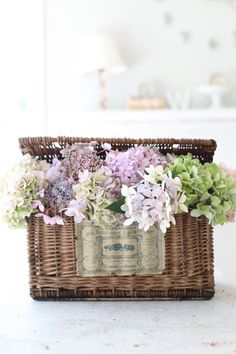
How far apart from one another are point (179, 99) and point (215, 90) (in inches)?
9.9

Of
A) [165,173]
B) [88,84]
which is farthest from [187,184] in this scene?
[88,84]

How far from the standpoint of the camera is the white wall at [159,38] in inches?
145

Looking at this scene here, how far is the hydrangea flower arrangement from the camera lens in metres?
1.04

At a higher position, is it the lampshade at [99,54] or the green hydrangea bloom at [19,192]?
the lampshade at [99,54]

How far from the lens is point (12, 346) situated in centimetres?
91

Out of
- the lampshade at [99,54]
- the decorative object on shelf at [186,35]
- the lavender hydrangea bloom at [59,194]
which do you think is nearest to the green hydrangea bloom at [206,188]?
the lavender hydrangea bloom at [59,194]

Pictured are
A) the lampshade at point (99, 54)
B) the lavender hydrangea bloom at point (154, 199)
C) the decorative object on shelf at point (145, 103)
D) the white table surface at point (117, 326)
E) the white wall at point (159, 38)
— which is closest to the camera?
the white table surface at point (117, 326)

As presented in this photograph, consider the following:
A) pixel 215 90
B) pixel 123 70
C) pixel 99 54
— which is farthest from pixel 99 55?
pixel 215 90

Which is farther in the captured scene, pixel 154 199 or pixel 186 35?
pixel 186 35

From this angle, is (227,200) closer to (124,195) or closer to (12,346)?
(124,195)

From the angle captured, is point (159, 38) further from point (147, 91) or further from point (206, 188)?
point (206, 188)

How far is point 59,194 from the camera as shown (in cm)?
112

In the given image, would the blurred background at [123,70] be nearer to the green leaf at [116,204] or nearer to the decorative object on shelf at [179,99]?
the decorative object on shelf at [179,99]

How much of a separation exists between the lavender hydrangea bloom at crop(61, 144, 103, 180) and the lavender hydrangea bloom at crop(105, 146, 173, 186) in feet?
0.09
